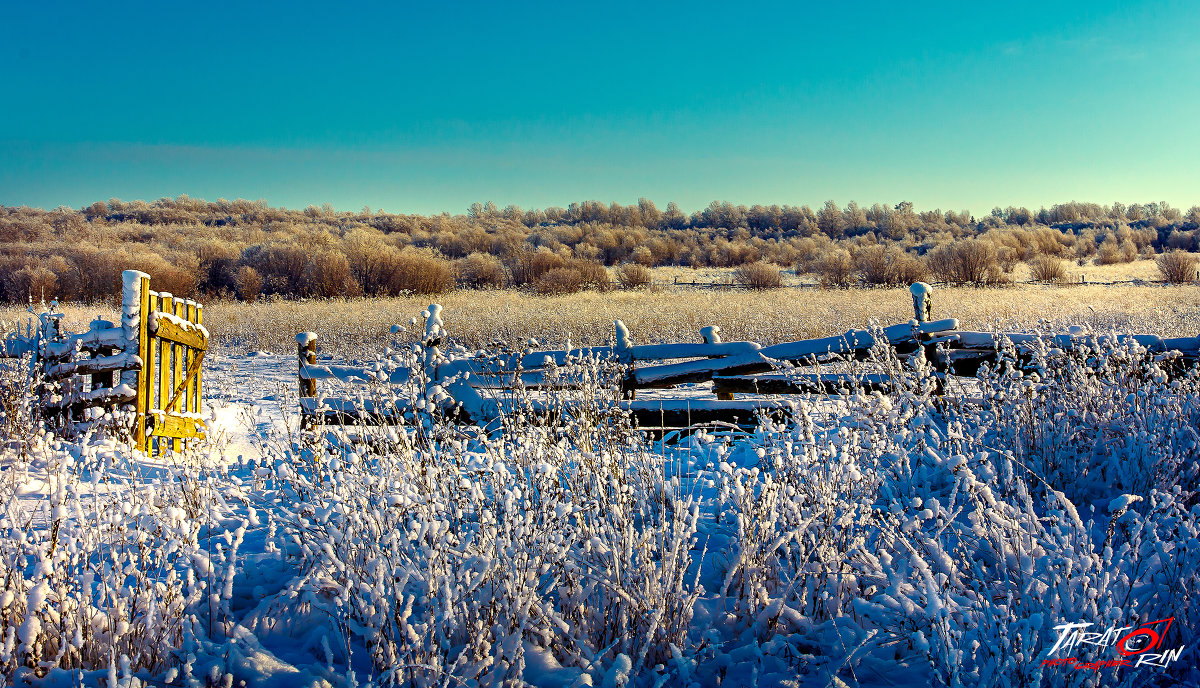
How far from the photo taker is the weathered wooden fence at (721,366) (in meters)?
4.54

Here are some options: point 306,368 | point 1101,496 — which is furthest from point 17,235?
point 1101,496

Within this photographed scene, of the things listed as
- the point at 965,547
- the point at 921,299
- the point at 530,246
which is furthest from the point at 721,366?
the point at 530,246

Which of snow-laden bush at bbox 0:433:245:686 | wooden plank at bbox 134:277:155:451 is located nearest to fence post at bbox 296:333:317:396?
wooden plank at bbox 134:277:155:451

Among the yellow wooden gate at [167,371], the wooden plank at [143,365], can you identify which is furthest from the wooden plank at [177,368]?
the wooden plank at [143,365]

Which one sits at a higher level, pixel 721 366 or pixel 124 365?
pixel 124 365

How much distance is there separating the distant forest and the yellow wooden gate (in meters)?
4.90

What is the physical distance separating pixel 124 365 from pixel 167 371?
45 centimetres

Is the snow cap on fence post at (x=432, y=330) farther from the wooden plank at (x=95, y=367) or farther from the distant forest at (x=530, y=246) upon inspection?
the distant forest at (x=530, y=246)

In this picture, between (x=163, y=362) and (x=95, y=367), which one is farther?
(x=163, y=362)

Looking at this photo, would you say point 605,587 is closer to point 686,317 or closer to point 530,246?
point 686,317

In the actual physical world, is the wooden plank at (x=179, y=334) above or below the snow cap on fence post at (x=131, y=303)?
below

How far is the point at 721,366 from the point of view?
5273 mm

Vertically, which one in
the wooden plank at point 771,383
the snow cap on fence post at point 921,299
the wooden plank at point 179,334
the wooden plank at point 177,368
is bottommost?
the wooden plank at point 771,383

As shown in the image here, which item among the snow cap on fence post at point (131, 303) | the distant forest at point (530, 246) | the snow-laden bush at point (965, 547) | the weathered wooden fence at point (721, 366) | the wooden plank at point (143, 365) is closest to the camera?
the snow-laden bush at point (965, 547)
